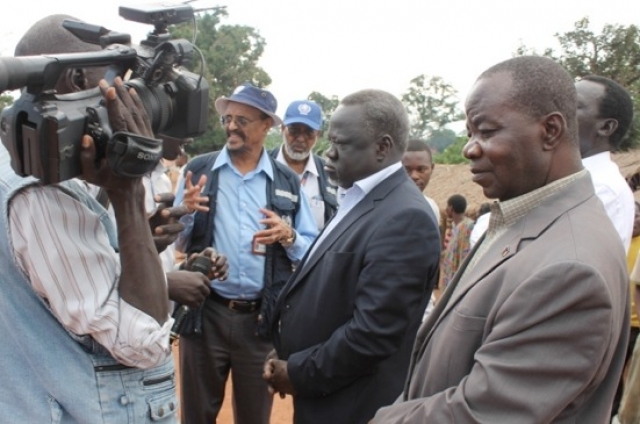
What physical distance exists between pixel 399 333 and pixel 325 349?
31 centimetres

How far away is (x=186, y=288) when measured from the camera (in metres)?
2.46

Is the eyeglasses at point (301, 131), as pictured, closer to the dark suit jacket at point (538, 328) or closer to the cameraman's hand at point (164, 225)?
the cameraman's hand at point (164, 225)

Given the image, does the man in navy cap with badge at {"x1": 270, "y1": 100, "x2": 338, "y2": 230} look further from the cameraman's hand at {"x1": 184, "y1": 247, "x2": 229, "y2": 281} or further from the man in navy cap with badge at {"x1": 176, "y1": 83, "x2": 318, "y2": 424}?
the cameraman's hand at {"x1": 184, "y1": 247, "x2": 229, "y2": 281}

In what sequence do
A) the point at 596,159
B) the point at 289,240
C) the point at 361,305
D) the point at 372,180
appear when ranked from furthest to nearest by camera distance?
1. the point at 289,240
2. the point at 596,159
3. the point at 372,180
4. the point at 361,305

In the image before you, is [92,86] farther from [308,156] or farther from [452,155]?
[452,155]

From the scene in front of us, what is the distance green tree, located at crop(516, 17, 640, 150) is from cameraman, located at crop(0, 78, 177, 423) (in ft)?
35.3

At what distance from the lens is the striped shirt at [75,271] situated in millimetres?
1660

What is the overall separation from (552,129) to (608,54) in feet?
35.3

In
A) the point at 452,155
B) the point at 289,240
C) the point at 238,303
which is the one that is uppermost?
the point at 289,240

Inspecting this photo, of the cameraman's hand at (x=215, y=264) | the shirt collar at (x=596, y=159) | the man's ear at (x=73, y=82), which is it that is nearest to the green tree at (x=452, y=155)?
the shirt collar at (x=596, y=159)

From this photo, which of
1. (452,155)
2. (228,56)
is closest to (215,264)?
(452,155)

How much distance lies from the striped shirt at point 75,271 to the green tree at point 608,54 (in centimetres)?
1080

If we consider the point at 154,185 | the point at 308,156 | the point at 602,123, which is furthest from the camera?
the point at 308,156

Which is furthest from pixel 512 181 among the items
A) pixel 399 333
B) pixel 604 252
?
pixel 399 333
